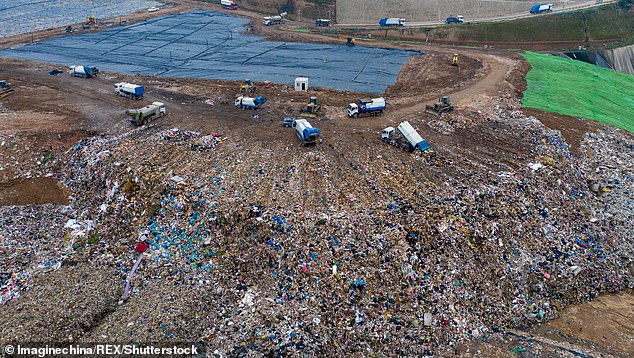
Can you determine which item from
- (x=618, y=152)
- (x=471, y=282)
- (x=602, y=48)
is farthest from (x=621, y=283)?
(x=602, y=48)

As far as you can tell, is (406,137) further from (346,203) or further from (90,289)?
(90,289)

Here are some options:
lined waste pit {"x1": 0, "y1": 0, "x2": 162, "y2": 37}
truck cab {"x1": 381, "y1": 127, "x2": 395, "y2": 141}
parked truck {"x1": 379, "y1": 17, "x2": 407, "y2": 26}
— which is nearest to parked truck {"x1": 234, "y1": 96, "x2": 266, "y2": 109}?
truck cab {"x1": 381, "y1": 127, "x2": 395, "y2": 141}

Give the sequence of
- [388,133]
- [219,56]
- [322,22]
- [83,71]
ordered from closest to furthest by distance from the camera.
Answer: [388,133], [83,71], [219,56], [322,22]

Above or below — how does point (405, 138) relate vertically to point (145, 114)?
below

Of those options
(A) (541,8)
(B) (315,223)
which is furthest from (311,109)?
(A) (541,8)

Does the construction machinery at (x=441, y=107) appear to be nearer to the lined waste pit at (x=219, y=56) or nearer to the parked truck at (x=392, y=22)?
the lined waste pit at (x=219, y=56)

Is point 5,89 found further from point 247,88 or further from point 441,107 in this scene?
point 441,107

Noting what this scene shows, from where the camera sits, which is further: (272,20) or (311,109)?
(272,20)
